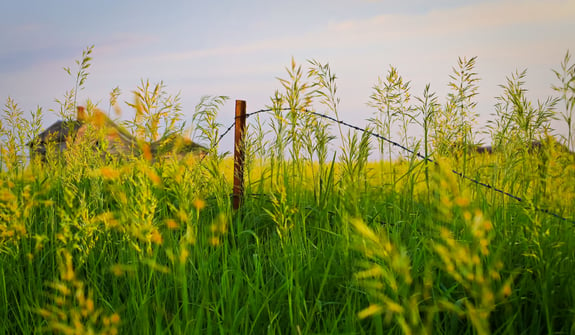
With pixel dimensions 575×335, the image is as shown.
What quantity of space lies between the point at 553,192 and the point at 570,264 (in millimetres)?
351

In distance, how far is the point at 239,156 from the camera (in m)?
3.79

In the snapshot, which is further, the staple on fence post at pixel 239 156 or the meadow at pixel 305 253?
the staple on fence post at pixel 239 156

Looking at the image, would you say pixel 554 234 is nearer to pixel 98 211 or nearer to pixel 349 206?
pixel 349 206

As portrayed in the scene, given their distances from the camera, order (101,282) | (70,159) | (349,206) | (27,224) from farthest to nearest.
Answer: (70,159), (27,224), (101,282), (349,206)

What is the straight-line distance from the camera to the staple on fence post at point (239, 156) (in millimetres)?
3652

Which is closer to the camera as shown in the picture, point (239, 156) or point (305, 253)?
point (305, 253)

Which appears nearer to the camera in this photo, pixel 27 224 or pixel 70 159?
pixel 27 224

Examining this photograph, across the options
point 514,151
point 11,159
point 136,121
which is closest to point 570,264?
point 514,151

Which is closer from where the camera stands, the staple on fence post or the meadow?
the meadow

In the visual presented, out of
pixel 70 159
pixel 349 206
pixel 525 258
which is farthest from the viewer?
pixel 70 159

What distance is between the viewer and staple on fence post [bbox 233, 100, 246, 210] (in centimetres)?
365

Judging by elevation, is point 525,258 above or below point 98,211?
below

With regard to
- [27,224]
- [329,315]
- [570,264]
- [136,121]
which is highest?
[136,121]

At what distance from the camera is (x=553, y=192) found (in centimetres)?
227
